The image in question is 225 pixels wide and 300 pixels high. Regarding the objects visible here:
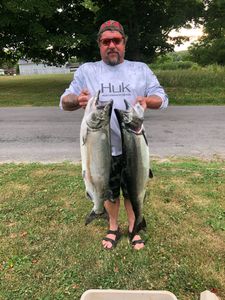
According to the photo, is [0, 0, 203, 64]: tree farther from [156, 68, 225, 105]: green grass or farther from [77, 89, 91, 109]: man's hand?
[77, 89, 91, 109]: man's hand

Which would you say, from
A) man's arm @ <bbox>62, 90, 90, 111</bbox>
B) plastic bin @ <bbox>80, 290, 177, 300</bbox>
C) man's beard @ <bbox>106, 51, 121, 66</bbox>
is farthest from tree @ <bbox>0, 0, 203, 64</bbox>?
plastic bin @ <bbox>80, 290, 177, 300</bbox>

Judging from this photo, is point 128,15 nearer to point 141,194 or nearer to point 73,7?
point 73,7

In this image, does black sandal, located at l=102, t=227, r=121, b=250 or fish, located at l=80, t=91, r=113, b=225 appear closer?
fish, located at l=80, t=91, r=113, b=225

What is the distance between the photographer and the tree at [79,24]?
54.3ft

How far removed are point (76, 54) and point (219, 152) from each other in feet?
47.3

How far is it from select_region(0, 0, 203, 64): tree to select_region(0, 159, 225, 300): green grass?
41.8 ft

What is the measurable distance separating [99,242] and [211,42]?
128 feet

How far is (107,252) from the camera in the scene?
3.57m

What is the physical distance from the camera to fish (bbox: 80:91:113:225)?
2.56 meters

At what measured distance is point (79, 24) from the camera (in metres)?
18.9

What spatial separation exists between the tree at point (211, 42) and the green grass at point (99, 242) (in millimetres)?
16612

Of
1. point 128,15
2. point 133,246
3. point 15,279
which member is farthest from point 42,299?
point 128,15

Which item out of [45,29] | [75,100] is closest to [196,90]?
[45,29]

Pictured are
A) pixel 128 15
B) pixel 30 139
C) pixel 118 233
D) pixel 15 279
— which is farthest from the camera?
pixel 128 15
